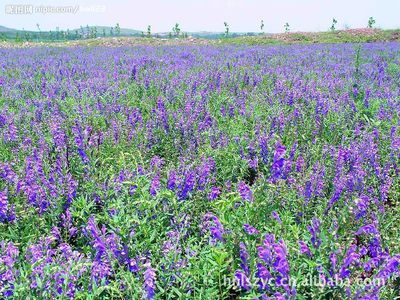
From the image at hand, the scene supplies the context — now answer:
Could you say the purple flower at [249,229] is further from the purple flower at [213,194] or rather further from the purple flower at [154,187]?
the purple flower at [154,187]

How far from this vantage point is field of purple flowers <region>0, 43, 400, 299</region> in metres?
2.22

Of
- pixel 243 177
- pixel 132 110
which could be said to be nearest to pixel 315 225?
pixel 243 177

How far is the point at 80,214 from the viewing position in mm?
3021

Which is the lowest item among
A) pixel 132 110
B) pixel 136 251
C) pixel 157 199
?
pixel 136 251

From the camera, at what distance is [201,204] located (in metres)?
3.21

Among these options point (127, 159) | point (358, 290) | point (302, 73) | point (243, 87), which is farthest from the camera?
point (302, 73)

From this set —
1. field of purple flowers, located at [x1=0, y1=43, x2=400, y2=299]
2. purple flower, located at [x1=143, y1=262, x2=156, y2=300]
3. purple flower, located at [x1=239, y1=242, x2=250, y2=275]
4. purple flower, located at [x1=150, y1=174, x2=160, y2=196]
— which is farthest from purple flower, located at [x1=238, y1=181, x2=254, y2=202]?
purple flower, located at [x1=143, y1=262, x2=156, y2=300]

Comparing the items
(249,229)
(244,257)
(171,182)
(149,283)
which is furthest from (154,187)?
(149,283)

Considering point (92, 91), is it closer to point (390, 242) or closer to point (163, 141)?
point (163, 141)

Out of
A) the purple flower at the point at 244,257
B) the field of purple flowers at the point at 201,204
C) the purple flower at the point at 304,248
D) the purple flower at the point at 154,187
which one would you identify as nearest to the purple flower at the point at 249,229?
the field of purple flowers at the point at 201,204

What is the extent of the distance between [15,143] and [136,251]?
2732mm

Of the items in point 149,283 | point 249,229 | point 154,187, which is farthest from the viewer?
point 154,187

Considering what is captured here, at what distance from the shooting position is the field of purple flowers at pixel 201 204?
2221 mm

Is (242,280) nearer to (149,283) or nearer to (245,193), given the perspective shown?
(149,283)
